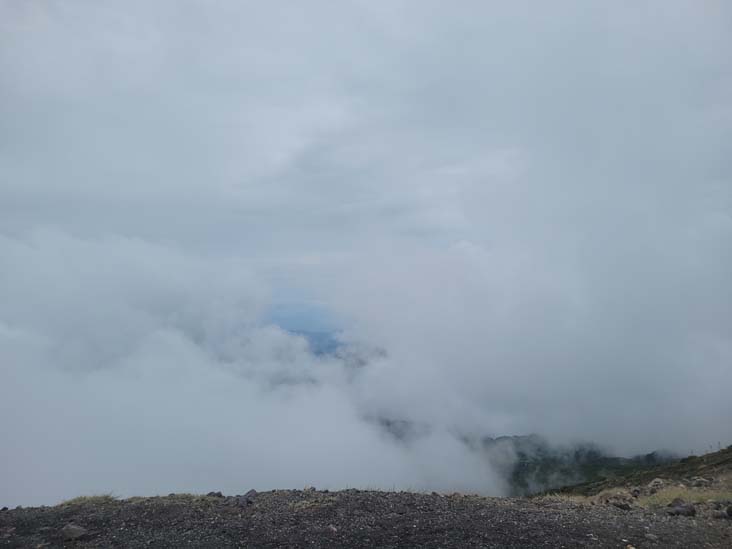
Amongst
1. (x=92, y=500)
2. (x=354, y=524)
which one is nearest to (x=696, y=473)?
(x=354, y=524)

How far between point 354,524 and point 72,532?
6.22 meters

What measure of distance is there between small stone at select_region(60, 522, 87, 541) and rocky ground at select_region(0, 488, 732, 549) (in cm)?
2

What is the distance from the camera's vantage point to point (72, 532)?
12.0m

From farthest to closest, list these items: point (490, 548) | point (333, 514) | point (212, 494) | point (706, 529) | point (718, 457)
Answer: point (718, 457)
point (212, 494)
point (333, 514)
point (706, 529)
point (490, 548)

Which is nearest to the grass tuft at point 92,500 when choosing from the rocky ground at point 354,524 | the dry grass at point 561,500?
the rocky ground at point 354,524

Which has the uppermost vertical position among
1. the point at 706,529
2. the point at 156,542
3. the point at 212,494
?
the point at 212,494

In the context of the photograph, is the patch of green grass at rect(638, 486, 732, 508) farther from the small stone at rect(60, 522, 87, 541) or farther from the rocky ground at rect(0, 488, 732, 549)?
the small stone at rect(60, 522, 87, 541)

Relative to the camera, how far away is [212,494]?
16.1m

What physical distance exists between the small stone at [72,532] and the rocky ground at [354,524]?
0.08 ft

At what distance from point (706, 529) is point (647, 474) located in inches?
788

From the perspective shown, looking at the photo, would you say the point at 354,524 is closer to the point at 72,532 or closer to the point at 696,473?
the point at 72,532

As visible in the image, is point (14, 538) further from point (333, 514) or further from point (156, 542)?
point (333, 514)

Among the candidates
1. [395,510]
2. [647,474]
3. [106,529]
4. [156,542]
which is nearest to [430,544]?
[395,510]

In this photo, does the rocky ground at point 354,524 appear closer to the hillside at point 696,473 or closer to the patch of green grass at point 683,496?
the patch of green grass at point 683,496
